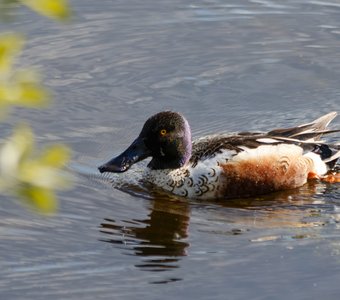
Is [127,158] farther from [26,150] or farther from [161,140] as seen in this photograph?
[26,150]

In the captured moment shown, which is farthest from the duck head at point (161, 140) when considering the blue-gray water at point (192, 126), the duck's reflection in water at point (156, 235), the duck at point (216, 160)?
the duck's reflection in water at point (156, 235)

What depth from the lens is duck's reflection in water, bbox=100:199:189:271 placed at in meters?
6.91

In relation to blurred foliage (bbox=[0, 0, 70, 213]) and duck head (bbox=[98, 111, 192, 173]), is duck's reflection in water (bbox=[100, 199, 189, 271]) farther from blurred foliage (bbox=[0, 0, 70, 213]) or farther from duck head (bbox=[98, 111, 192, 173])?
blurred foliage (bbox=[0, 0, 70, 213])

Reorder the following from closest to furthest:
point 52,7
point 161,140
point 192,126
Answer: point 52,7, point 161,140, point 192,126

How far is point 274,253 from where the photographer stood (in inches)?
270

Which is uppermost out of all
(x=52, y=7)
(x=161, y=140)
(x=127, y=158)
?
(x=52, y=7)

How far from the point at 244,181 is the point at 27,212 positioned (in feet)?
6.81

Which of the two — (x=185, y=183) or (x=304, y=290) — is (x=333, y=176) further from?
(x=304, y=290)

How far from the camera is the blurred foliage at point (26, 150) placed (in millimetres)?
1720

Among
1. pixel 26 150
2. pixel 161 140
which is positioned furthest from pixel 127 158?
pixel 26 150

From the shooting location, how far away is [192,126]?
9.90m

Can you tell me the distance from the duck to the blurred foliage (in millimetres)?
6618

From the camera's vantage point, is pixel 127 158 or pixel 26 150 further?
pixel 127 158

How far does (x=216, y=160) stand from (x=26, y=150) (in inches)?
267
